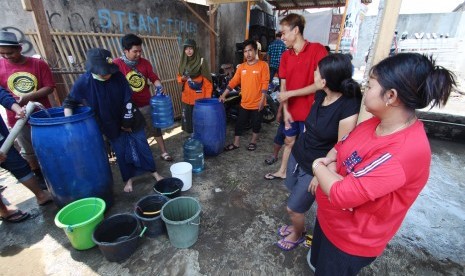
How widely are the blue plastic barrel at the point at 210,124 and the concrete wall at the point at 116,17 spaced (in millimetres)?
2488

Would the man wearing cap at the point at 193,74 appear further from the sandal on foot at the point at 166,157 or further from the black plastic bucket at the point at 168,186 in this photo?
the black plastic bucket at the point at 168,186

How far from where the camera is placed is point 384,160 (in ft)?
3.23

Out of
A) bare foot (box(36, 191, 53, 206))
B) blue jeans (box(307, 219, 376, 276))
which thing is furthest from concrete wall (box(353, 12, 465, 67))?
bare foot (box(36, 191, 53, 206))

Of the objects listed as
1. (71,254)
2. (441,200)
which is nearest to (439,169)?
(441,200)

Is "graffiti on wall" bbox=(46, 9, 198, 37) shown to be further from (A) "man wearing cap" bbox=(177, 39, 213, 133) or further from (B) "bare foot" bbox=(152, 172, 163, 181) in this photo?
(B) "bare foot" bbox=(152, 172, 163, 181)

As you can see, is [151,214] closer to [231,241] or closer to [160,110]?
[231,241]

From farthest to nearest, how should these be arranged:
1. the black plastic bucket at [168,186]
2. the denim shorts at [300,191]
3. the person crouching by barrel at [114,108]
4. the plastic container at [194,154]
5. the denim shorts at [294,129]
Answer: the plastic container at [194,154], the denim shorts at [294,129], the black plastic bucket at [168,186], the person crouching by barrel at [114,108], the denim shorts at [300,191]

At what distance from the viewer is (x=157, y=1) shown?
527cm

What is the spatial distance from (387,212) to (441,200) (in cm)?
308

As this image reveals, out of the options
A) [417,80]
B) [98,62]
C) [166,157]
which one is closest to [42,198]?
[166,157]

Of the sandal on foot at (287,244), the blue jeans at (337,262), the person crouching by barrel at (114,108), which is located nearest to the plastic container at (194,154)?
the person crouching by barrel at (114,108)

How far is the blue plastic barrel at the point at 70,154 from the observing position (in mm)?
2227

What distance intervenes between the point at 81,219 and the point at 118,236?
1.39 feet

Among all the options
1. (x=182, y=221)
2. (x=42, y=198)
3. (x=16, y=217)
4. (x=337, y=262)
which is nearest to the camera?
(x=337, y=262)
